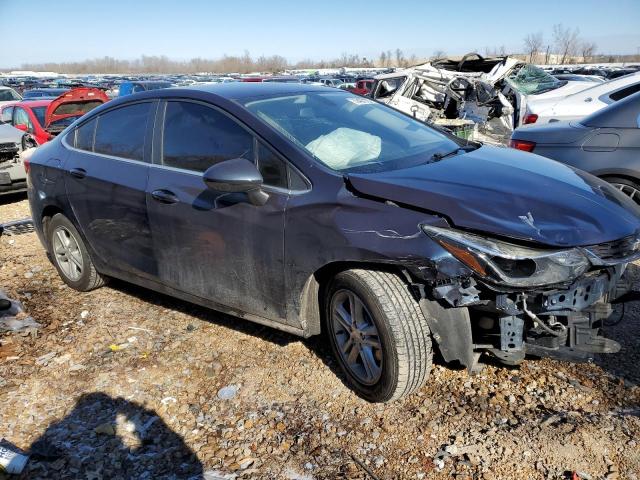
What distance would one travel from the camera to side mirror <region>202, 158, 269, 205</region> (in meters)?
2.92

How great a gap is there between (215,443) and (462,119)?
429 inches

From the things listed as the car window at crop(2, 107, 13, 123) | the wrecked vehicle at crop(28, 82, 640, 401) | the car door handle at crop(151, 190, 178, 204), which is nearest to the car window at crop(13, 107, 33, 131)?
the car window at crop(2, 107, 13, 123)

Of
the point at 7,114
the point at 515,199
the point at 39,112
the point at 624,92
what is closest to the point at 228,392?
the point at 515,199

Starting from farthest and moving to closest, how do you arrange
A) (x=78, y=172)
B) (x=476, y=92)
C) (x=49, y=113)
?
1. (x=476, y=92)
2. (x=49, y=113)
3. (x=78, y=172)

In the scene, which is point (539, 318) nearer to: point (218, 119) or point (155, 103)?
point (218, 119)

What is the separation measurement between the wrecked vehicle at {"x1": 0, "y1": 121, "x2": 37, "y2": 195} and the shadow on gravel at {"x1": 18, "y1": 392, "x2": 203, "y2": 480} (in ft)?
20.5

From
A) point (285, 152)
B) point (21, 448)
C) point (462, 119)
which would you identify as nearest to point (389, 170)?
point (285, 152)

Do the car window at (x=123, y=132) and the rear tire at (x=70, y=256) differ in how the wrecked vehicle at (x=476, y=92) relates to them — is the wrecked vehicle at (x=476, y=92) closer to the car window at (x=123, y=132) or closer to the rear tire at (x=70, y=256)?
the car window at (x=123, y=132)

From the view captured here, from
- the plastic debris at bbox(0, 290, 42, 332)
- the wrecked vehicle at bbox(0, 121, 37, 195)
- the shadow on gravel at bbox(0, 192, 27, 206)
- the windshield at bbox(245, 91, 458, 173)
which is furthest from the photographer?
the shadow on gravel at bbox(0, 192, 27, 206)

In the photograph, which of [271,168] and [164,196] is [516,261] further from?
[164,196]

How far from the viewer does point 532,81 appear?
41.6ft

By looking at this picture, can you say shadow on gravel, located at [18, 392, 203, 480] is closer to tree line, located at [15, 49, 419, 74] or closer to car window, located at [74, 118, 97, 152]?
car window, located at [74, 118, 97, 152]

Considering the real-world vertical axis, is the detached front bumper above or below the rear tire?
above

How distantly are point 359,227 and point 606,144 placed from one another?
10.4 ft
